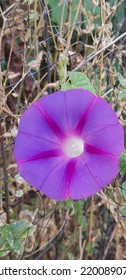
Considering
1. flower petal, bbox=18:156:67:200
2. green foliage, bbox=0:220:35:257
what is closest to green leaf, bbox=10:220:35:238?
green foliage, bbox=0:220:35:257

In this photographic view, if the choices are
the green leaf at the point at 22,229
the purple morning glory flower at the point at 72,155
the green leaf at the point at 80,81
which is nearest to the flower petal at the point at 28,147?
the purple morning glory flower at the point at 72,155

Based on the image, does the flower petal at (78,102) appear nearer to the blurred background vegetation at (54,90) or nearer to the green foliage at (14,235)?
the blurred background vegetation at (54,90)

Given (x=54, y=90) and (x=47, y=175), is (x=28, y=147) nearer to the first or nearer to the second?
(x=47, y=175)

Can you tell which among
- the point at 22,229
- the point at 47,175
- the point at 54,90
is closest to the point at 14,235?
the point at 22,229

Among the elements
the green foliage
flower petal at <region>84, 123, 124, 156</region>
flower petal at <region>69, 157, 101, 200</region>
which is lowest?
the green foliage

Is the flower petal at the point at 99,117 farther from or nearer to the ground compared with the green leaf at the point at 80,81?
nearer to the ground

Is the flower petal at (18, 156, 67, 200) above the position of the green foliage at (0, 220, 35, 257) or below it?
above

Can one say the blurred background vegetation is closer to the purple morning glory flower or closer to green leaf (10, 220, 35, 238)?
green leaf (10, 220, 35, 238)
